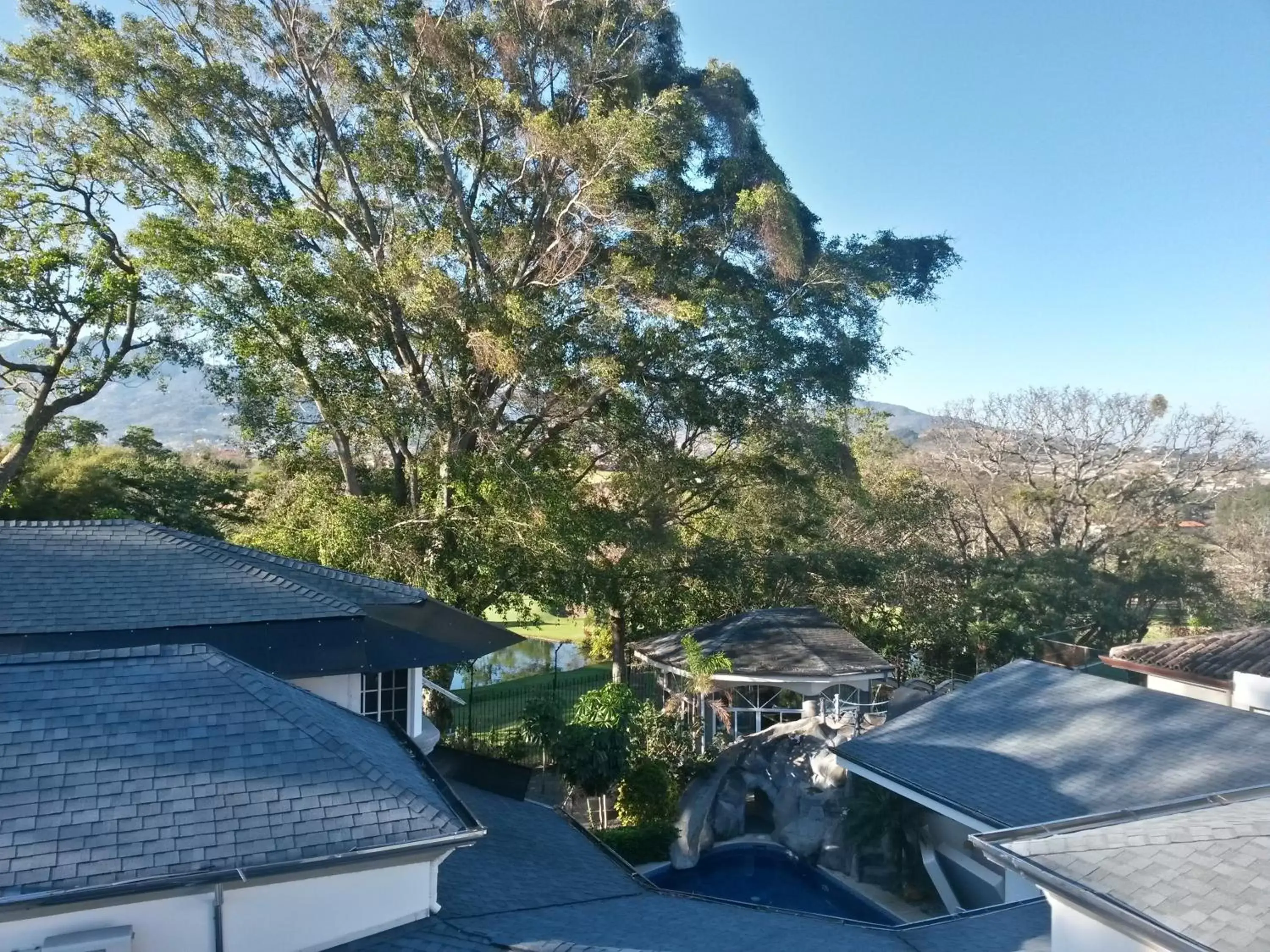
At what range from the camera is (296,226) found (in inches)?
648

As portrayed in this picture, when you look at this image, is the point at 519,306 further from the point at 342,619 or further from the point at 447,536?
the point at 342,619

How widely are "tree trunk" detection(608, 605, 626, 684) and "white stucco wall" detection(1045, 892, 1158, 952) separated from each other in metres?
17.4

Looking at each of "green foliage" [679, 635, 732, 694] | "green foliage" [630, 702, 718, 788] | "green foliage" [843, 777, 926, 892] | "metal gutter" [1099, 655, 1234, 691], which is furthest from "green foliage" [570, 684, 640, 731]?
"metal gutter" [1099, 655, 1234, 691]

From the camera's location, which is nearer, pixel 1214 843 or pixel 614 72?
pixel 1214 843

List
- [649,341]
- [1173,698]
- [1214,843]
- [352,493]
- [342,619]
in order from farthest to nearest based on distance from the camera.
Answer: [352,493], [649,341], [1173,698], [342,619], [1214,843]

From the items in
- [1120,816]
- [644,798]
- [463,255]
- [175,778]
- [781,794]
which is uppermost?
[463,255]

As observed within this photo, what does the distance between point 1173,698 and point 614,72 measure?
17.1 m

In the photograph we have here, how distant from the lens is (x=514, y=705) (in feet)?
73.2

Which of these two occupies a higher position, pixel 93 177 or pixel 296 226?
pixel 93 177

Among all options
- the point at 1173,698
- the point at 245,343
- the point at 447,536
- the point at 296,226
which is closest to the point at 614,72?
the point at 296,226

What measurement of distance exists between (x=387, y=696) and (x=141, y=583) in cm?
337

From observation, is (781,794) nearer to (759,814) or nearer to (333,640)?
(759,814)

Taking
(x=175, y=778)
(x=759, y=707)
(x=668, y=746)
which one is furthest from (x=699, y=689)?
(x=175, y=778)

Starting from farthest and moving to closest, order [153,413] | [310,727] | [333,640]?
[153,413] → [333,640] → [310,727]
